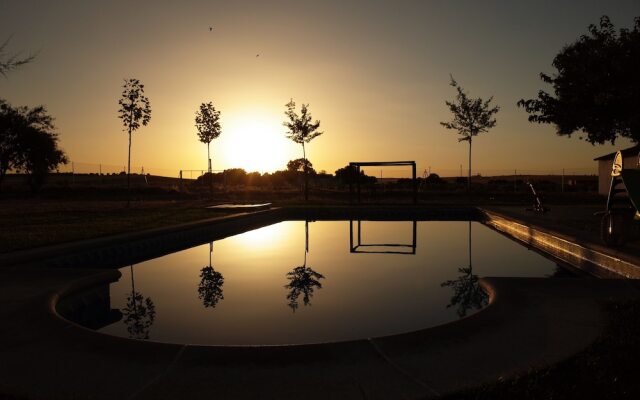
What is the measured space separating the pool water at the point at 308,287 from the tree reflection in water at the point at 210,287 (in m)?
0.02

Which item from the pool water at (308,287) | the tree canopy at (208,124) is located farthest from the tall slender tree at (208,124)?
the pool water at (308,287)

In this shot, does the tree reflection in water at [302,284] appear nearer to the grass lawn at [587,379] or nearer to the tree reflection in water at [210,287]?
the tree reflection in water at [210,287]

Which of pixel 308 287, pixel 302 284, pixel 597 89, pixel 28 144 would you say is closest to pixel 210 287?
pixel 302 284

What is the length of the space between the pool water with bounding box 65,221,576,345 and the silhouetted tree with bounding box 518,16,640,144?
541 centimetres

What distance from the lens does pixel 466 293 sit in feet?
23.7

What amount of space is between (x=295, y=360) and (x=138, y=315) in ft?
12.1

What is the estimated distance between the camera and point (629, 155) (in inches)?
1173

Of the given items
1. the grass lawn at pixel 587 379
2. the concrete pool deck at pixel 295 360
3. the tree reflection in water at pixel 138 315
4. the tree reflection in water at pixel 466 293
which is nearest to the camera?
the grass lawn at pixel 587 379

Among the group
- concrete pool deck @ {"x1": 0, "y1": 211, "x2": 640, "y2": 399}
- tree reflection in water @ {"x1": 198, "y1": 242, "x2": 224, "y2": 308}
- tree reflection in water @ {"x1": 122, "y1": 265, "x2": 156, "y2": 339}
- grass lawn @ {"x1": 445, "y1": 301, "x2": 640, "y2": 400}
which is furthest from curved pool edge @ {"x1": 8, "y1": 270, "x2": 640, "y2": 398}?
tree reflection in water @ {"x1": 198, "y1": 242, "x2": 224, "y2": 308}

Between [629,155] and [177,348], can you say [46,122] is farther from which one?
[629,155]

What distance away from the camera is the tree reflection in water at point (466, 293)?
6.36m

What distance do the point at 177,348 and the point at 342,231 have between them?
12216 mm

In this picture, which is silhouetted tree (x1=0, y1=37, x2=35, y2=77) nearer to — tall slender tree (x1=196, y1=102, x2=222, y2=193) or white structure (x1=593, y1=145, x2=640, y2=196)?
tall slender tree (x1=196, y1=102, x2=222, y2=193)

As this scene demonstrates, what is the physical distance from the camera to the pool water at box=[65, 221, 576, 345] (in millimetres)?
5641
